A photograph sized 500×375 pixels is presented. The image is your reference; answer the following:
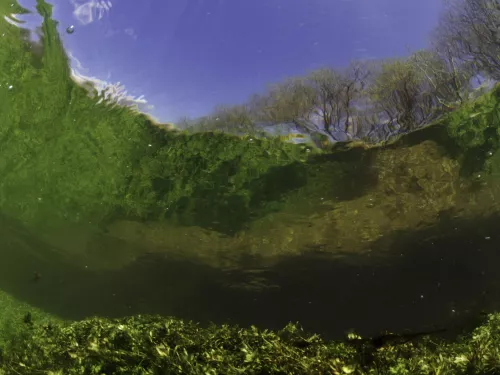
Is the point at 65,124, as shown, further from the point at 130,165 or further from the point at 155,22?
the point at 155,22

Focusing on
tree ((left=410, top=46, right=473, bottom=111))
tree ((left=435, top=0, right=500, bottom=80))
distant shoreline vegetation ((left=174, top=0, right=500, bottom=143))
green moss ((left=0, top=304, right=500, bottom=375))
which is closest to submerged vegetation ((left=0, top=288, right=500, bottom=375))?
green moss ((left=0, top=304, right=500, bottom=375))

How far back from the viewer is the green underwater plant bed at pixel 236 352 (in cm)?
662

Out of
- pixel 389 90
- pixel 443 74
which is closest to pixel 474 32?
pixel 443 74

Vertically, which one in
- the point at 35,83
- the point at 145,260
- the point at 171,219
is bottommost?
the point at 145,260

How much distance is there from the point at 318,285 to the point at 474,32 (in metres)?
10.3

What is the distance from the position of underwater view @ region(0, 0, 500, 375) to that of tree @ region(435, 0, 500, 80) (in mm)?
35

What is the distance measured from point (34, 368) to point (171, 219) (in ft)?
17.4

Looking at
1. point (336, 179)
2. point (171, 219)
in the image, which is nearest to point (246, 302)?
point (171, 219)

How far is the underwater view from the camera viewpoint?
23.9ft

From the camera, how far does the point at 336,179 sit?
10.1m

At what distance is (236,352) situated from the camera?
741 centimetres

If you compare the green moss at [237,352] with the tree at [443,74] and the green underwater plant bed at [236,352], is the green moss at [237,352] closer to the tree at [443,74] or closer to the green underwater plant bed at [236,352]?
the green underwater plant bed at [236,352]

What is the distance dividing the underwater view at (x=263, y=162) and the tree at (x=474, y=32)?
1.4 inches

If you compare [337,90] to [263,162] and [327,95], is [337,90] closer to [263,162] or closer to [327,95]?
[327,95]
